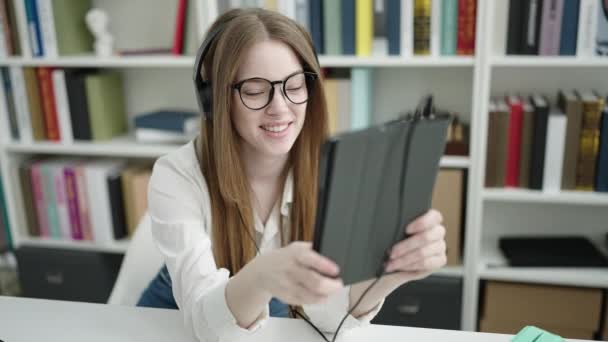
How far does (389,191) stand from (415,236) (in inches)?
3.9

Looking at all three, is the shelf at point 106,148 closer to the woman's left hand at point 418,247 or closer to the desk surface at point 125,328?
the desk surface at point 125,328

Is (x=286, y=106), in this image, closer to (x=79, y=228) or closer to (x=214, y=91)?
(x=214, y=91)

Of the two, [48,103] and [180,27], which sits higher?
[180,27]

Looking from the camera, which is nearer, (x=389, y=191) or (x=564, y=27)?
(x=389, y=191)

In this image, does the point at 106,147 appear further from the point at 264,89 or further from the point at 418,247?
the point at 418,247

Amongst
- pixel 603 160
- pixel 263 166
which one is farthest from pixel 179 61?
pixel 603 160

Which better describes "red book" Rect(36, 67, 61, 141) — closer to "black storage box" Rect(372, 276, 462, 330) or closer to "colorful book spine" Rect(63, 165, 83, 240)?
"colorful book spine" Rect(63, 165, 83, 240)

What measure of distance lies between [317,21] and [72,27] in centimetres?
94

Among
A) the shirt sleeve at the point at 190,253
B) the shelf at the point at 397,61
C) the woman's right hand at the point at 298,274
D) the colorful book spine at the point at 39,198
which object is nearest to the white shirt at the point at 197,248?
the shirt sleeve at the point at 190,253

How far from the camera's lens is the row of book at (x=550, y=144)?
178cm

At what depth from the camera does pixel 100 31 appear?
214cm

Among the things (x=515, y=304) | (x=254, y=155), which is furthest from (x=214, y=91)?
(x=515, y=304)

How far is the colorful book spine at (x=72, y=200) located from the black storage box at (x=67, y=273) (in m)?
0.08

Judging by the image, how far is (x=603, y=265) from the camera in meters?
1.89
